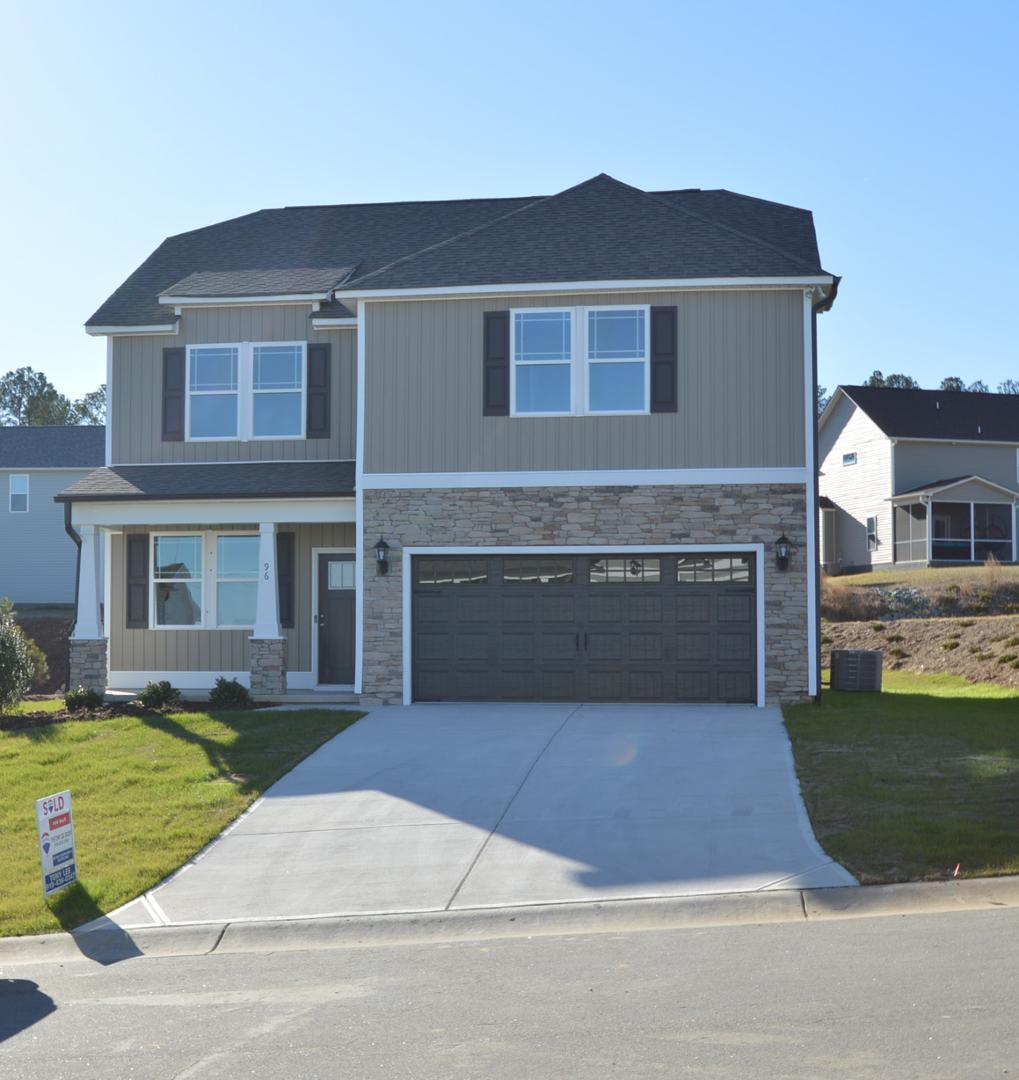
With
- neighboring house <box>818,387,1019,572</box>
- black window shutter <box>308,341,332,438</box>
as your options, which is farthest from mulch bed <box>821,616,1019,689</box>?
neighboring house <box>818,387,1019,572</box>

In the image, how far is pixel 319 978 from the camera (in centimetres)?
776

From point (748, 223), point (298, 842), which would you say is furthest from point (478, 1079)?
point (748, 223)

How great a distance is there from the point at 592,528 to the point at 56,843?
9.81 metres

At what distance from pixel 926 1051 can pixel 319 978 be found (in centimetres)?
358

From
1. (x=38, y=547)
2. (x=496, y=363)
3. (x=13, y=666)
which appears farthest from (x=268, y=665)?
(x=38, y=547)

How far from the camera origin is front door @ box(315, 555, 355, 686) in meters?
20.8

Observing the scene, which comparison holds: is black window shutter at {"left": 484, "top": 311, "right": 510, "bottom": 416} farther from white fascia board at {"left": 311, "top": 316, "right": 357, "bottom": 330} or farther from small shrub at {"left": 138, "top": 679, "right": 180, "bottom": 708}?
small shrub at {"left": 138, "top": 679, "right": 180, "bottom": 708}

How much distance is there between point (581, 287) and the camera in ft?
60.0

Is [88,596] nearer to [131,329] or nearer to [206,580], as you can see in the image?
[206,580]

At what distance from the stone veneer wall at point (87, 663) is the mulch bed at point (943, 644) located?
47.8 feet

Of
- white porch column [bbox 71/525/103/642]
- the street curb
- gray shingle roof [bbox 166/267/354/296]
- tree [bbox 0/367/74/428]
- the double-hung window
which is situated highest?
tree [bbox 0/367/74/428]

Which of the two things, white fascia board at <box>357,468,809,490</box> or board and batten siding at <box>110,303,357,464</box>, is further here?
board and batten siding at <box>110,303,357,464</box>

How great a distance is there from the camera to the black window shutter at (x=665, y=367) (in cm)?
1828

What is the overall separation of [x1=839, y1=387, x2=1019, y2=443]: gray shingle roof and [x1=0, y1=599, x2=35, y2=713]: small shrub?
31.2m
